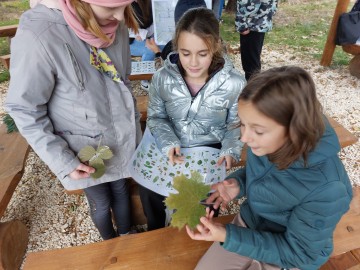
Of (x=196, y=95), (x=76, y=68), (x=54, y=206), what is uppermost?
(x=76, y=68)

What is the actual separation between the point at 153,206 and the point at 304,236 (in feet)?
3.57

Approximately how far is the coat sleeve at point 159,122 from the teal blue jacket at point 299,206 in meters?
0.59

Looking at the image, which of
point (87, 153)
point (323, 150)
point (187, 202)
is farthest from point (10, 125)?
point (323, 150)

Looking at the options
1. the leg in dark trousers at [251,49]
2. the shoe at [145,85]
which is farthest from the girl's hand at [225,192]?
the shoe at [145,85]

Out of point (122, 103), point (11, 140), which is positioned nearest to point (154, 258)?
point (122, 103)

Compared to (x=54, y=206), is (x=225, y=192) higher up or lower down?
higher up

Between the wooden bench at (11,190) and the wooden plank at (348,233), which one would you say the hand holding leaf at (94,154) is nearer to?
the wooden bench at (11,190)

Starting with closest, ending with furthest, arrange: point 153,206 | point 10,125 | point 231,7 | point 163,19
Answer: point 153,206 < point 10,125 < point 163,19 < point 231,7

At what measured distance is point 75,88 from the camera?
141 centimetres

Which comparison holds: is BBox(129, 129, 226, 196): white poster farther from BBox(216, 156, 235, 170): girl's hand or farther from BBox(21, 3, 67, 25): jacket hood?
BBox(21, 3, 67, 25): jacket hood

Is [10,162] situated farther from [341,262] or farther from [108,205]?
[341,262]

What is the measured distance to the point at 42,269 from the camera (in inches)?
58.4

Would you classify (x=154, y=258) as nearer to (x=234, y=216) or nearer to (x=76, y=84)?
(x=234, y=216)

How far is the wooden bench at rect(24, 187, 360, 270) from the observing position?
148 centimetres
